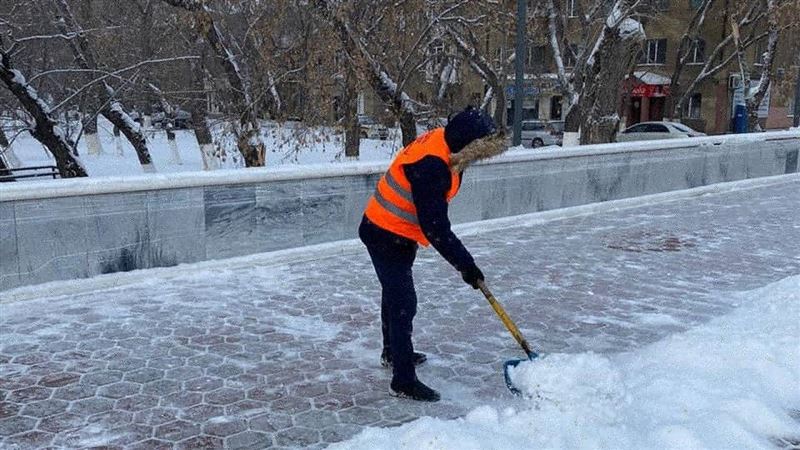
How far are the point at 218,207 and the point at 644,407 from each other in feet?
13.5

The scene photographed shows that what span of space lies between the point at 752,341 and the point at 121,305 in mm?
4343

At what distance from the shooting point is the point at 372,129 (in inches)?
571

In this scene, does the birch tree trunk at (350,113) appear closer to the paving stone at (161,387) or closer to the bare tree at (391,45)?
the bare tree at (391,45)

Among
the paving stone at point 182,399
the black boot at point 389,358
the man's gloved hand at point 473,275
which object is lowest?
the paving stone at point 182,399

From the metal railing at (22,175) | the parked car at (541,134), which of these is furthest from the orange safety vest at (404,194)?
the parked car at (541,134)

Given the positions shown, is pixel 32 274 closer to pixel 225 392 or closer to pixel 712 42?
pixel 225 392

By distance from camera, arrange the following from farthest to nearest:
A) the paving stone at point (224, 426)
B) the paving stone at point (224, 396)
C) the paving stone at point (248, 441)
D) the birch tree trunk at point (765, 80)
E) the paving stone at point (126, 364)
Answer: the birch tree trunk at point (765, 80)
the paving stone at point (126, 364)
the paving stone at point (224, 396)
the paving stone at point (224, 426)
the paving stone at point (248, 441)

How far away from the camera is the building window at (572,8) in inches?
743

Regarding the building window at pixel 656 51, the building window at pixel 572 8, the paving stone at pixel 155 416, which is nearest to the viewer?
the paving stone at pixel 155 416

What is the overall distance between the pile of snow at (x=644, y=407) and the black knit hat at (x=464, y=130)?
1189 mm

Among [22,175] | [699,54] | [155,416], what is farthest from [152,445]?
[699,54]

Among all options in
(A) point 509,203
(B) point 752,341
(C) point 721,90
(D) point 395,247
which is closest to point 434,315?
(D) point 395,247

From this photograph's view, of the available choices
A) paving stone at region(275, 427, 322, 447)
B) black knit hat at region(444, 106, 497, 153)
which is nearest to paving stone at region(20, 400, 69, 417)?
paving stone at region(275, 427, 322, 447)

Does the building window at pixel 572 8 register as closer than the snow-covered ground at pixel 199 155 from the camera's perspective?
No
